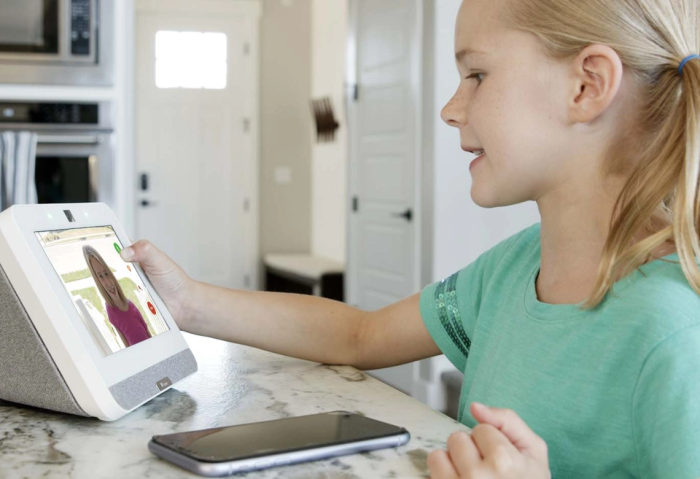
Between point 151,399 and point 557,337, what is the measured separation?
455 mm

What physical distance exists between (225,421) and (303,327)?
0.34 metres

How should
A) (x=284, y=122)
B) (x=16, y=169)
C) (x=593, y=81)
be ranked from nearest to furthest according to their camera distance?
(x=593, y=81) < (x=16, y=169) < (x=284, y=122)

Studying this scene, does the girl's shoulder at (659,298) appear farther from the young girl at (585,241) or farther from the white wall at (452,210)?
the white wall at (452,210)

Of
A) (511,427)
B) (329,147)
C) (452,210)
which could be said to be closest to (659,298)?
(511,427)

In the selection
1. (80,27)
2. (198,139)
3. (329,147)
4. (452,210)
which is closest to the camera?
(80,27)

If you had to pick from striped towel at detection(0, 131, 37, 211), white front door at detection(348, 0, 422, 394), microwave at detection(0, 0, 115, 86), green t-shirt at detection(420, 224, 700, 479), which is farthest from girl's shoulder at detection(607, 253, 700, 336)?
white front door at detection(348, 0, 422, 394)

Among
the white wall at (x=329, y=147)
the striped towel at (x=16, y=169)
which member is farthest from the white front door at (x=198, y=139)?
the striped towel at (x=16, y=169)

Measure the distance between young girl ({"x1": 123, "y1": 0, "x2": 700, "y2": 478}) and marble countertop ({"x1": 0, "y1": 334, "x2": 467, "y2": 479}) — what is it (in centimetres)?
9

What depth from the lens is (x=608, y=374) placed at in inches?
31.0

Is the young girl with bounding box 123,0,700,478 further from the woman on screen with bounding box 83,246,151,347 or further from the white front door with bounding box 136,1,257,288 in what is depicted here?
the white front door with bounding box 136,1,257,288

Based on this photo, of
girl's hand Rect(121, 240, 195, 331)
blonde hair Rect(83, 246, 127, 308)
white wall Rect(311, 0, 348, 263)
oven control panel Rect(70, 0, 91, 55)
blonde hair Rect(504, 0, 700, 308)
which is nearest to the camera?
blonde hair Rect(504, 0, 700, 308)

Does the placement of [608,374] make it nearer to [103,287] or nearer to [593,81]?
[593,81]

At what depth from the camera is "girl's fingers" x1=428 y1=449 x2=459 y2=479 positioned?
26.5 inches

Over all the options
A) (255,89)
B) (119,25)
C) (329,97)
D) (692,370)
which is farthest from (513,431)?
(255,89)
